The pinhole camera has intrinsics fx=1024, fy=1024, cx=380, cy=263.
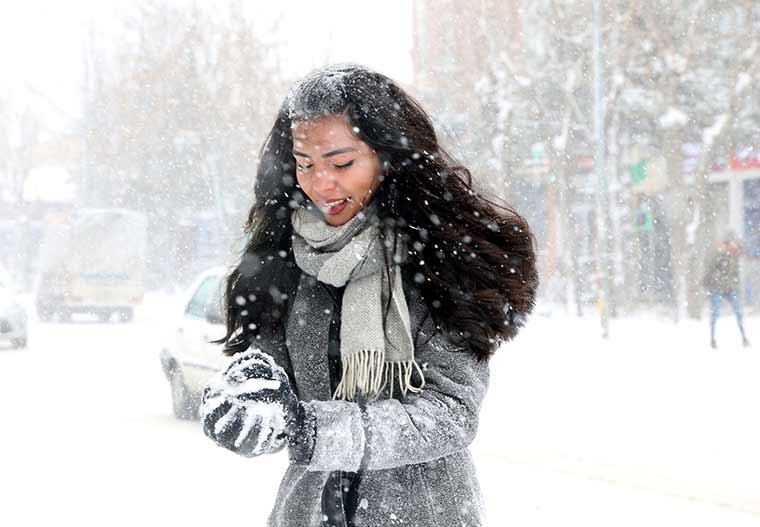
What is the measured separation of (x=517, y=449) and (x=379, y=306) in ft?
21.5

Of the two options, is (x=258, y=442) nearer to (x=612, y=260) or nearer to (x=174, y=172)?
(x=612, y=260)

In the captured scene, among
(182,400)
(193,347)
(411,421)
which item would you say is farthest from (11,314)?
(411,421)

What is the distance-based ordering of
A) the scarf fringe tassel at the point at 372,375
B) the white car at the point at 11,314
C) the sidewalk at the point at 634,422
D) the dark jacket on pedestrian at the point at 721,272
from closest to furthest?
the scarf fringe tassel at the point at 372,375 → the sidewalk at the point at 634,422 → the dark jacket on pedestrian at the point at 721,272 → the white car at the point at 11,314

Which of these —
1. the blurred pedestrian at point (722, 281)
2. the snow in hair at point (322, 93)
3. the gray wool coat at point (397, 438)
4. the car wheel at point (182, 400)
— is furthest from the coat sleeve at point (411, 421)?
the blurred pedestrian at point (722, 281)

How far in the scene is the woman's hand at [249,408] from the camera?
1.55 meters

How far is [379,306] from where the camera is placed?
182 cm

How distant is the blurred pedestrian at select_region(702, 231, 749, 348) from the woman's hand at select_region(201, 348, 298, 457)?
14770mm

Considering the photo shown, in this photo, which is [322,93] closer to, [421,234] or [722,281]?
[421,234]

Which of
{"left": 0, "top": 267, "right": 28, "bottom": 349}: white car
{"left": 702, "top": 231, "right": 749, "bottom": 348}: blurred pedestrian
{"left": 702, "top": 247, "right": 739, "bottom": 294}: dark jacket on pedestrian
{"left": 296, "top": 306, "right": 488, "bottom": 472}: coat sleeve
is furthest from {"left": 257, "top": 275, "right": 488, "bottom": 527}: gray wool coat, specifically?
{"left": 0, "top": 267, "right": 28, "bottom": 349}: white car

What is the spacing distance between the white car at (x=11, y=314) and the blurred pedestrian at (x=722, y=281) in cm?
1122

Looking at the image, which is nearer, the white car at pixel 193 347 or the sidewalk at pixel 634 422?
the sidewalk at pixel 634 422

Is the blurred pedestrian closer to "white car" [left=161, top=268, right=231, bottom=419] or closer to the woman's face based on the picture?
"white car" [left=161, top=268, right=231, bottom=419]

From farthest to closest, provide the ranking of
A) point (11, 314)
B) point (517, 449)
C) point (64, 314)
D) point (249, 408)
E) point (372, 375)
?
point (64, 314)
point (11, 314)
point (517, 449)
point (372, 375)
point (249, 408)

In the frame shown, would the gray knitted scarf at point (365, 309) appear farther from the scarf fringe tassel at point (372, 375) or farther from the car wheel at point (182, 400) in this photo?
the car wheel at point (182, 400)
